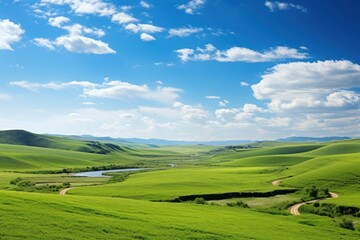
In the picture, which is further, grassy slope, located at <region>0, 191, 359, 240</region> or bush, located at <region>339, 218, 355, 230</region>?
bush, located at <region>339, 218, 355, 230</region>

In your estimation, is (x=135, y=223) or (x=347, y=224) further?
(x=347, y=224)

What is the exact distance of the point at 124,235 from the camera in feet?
101

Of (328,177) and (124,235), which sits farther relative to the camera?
(328,177)

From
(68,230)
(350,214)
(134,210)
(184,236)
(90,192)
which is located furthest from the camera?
(90,192)

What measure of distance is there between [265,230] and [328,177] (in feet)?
185

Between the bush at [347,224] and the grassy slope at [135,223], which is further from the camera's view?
the bush at [347,224]

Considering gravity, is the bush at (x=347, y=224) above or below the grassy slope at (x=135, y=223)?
below

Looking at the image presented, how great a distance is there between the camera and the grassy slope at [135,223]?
29.6m

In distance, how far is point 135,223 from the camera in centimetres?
3484

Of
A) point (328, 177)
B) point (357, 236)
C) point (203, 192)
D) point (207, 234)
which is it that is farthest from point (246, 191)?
point (207, 234)

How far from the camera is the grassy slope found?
2956 cm

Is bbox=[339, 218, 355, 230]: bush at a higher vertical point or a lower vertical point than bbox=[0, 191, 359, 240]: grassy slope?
lower

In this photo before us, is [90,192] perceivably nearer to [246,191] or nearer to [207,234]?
[246,191]

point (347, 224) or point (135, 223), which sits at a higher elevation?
point (135, 223)
